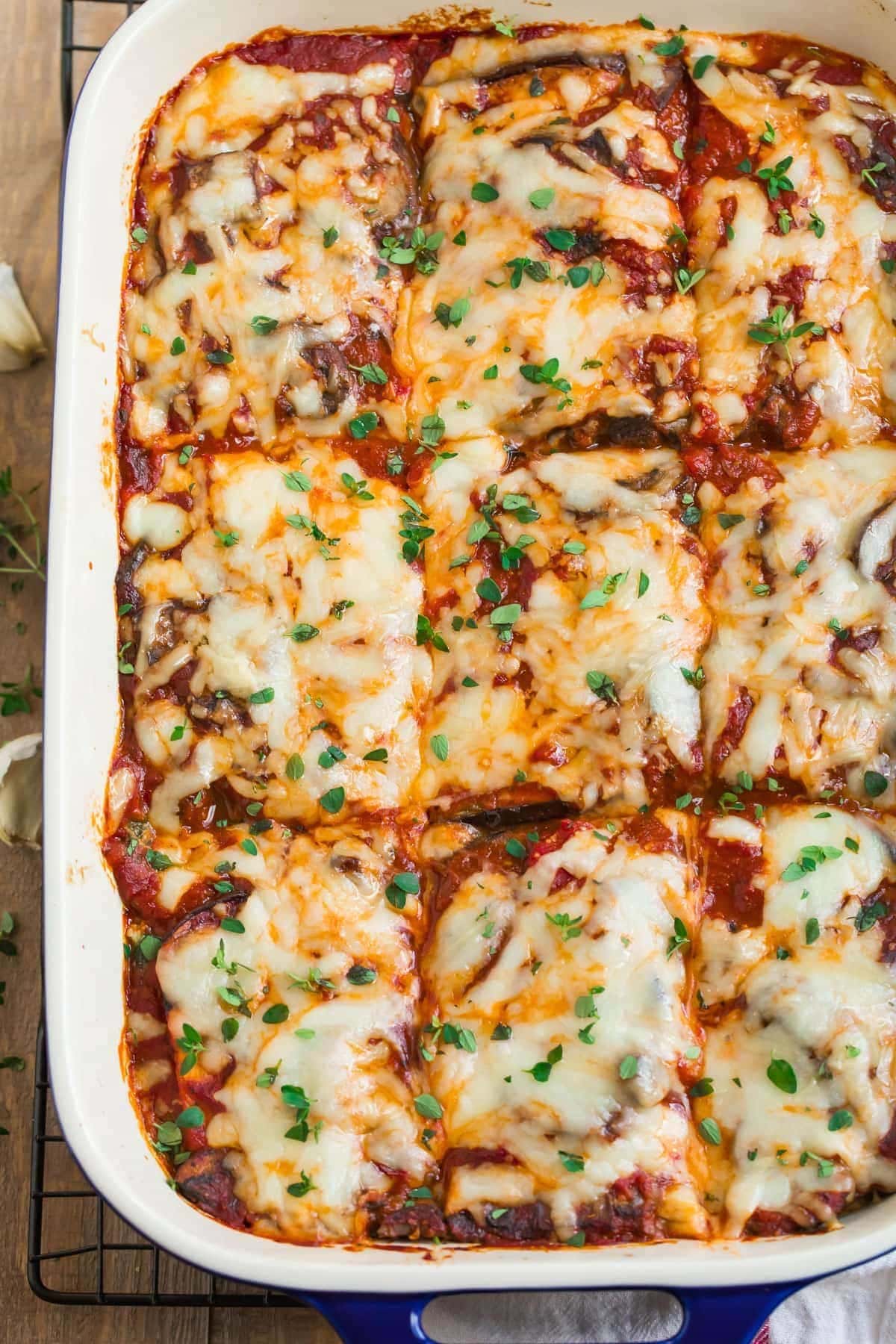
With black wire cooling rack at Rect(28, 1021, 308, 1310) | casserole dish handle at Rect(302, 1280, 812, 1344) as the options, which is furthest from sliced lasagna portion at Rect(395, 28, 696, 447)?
black wire cooling rack at Rect(28, 1021, 308, 1310)

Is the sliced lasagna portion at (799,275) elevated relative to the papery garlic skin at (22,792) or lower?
elevated

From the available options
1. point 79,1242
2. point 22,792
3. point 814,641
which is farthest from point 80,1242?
point 814,641

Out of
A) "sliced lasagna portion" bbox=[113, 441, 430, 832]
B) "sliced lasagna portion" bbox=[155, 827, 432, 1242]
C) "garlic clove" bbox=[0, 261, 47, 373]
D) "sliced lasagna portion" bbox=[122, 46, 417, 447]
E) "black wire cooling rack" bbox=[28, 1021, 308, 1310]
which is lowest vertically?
"black wire cooling rack" bbox=[28, 1021, 308, 1310]

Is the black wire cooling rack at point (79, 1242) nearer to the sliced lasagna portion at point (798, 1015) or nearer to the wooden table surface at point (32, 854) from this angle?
the wooden table surface at point (32, 854)

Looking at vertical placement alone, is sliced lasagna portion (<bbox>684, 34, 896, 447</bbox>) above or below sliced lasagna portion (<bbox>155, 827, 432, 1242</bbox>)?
above

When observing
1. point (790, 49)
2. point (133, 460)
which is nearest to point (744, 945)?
point (133, 460)

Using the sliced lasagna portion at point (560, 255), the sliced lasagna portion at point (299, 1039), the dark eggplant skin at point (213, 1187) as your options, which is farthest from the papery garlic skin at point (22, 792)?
the sliced lasagna portion at point (560, 255)

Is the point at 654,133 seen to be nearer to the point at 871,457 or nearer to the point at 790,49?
the point at 790,49

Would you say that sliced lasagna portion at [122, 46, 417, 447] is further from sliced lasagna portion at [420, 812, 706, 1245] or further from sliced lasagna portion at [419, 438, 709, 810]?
sliced lasagna portion at [420, 812, 706, 1245]
